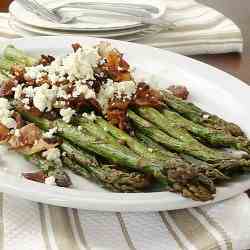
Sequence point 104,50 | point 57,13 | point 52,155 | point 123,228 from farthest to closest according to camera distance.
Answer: point 57,13 → point 104,50 → point 52,155 → point 123,228

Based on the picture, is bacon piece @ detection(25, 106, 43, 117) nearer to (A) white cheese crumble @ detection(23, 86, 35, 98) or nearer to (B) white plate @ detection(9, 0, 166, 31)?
(A) white cheese crumble @ detection(23, 86, 35, 98)

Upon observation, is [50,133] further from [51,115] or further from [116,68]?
[116,68]

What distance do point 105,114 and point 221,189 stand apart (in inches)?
11.1

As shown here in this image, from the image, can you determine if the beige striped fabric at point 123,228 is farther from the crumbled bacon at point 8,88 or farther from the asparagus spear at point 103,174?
the crumbled bacon at point 8,88

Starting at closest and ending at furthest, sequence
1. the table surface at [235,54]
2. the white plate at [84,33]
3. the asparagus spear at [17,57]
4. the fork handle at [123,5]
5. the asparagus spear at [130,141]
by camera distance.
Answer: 1. the asparagus spear at [130,141]
2. the asparagus spear at [17,57]
3. the table surface at [235,54]
4. the white plate at [84,33]
5. the fork handle at [123,5]

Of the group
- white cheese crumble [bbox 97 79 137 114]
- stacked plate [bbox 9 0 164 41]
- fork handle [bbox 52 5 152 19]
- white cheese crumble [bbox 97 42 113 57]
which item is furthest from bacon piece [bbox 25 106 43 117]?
fork handle [bbox 52 5 152 19]

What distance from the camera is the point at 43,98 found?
115 centimetres

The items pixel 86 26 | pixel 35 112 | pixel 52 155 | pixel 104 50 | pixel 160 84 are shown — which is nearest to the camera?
pixel 52 155

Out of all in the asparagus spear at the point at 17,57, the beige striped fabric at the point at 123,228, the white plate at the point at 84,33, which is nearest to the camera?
the beige striped fabric at the point at 123,228

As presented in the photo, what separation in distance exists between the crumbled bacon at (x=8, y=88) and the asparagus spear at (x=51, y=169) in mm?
175

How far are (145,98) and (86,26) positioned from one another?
1.57 ft

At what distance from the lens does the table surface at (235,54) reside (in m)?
1.56

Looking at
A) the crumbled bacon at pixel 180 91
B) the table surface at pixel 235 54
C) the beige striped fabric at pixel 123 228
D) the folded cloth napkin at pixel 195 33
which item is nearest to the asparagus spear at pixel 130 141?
the beige striped fabric at pixel 123 228

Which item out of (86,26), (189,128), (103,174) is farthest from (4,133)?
(86,26)
